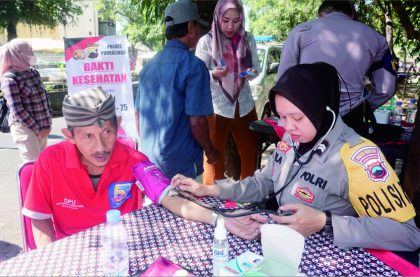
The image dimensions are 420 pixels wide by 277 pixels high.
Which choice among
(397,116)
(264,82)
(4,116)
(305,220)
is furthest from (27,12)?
(305,220)

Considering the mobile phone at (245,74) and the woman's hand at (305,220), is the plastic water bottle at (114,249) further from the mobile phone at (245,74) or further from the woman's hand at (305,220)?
the mobile phone at (245,74)

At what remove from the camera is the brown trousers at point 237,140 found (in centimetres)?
328

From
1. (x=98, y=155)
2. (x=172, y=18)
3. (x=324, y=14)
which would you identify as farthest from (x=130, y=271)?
(x=324, y=14)

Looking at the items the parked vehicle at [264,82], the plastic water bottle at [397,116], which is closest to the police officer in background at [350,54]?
the plastic water bottle at [397,116]

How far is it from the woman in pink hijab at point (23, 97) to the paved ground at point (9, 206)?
557 millimetres

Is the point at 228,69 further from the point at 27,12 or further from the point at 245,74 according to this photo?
the point at 27,12

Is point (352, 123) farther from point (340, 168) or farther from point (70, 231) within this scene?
point (70, 231)

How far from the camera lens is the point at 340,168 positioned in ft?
4.70

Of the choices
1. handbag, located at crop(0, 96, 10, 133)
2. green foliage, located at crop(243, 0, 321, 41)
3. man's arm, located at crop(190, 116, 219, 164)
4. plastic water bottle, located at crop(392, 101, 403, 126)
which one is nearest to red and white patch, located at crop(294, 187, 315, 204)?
man's arm, located at crop(190, 116, 219, 164)

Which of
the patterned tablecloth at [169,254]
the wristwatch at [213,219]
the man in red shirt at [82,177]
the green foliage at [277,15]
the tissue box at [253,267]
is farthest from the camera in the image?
the green foliage at [277,15]

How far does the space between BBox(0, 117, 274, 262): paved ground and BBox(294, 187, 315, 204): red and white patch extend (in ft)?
8.05

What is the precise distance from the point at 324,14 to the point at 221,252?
7.72 ft

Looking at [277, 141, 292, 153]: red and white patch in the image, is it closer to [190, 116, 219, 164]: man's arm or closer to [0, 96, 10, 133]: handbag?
[190, 116, 219, 164]: man's arm

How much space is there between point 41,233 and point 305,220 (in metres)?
1.17
